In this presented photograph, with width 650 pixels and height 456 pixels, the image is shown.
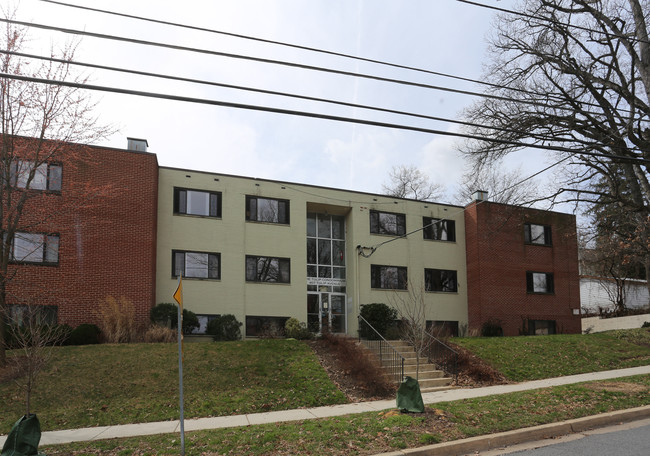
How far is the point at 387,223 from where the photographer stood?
25.9 metres

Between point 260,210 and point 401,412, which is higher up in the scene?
point 260,210

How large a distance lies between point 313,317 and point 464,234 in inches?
386

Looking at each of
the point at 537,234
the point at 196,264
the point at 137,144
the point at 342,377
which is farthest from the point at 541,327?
the point at 137,144

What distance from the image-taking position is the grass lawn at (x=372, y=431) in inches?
319

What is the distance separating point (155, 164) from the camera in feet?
67.6

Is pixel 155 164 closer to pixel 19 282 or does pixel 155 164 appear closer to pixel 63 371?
pixel 19 282

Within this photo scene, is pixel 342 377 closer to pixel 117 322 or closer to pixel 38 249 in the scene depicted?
pixel 117 322

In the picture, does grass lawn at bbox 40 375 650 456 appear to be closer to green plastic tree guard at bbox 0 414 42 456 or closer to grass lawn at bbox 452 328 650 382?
green plastic tree guard at bbox 0 414 42 456

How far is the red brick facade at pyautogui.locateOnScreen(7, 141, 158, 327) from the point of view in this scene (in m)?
17.8

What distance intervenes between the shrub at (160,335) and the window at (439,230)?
14.1 meters

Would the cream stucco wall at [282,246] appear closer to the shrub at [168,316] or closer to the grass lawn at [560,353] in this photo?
the shrub at [168,316]

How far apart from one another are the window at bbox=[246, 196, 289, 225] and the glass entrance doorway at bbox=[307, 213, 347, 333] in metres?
1.87

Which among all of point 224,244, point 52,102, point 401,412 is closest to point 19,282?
point 52,102

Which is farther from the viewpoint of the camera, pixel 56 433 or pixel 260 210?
pixel 260 210
